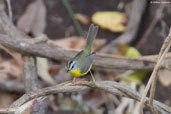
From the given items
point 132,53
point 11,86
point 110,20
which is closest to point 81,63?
point 132,53

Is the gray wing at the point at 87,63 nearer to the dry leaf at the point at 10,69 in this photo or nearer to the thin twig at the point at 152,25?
the dry leaf at the point at 10,69

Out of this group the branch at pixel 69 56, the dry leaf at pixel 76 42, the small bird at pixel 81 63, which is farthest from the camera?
the dry leaf at pixel 76 42

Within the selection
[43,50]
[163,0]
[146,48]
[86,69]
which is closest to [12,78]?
[43,50]

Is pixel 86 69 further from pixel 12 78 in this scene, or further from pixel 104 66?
pixel 12 78

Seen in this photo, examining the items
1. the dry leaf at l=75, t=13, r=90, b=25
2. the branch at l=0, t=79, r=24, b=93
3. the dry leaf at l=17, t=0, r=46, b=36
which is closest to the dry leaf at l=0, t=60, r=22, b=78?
the branch at l=0, t=79, r=24, b=93

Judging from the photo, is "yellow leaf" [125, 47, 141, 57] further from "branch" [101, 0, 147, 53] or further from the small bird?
the small bird

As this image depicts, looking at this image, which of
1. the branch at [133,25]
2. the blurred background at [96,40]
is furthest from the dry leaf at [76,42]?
the branch at [133,25]

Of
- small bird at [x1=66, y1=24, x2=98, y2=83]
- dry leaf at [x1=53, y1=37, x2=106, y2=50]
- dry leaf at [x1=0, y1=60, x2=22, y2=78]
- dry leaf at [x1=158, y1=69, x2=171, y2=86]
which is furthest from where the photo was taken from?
dry leaf at [x1=53, y1=37, x2=106, y2=50]
